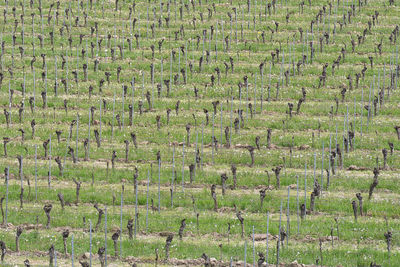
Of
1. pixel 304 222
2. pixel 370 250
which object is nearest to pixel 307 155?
pixel 304 222

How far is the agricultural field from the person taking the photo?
27781mm

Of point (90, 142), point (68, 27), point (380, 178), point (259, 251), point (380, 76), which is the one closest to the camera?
point (259, 251)

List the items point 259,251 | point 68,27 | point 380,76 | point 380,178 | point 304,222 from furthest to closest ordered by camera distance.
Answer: point 68,27 → point 380,76 → point 380,178 → point 304,222 → point 259,251

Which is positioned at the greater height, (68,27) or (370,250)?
(68,27)

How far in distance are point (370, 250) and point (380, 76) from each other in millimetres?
16496

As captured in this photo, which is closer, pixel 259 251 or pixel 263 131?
pixel 259 251

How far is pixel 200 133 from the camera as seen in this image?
36.7m

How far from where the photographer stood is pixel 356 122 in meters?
37.4

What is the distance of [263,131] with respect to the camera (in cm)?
3688

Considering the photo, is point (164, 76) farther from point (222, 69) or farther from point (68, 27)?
point (68, 27)

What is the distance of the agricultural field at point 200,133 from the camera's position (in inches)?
1094

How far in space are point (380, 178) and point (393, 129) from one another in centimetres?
485

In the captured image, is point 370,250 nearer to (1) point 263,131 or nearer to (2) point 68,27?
(1) point 263,131

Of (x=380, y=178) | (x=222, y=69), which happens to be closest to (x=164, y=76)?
(x=222, y=69)
